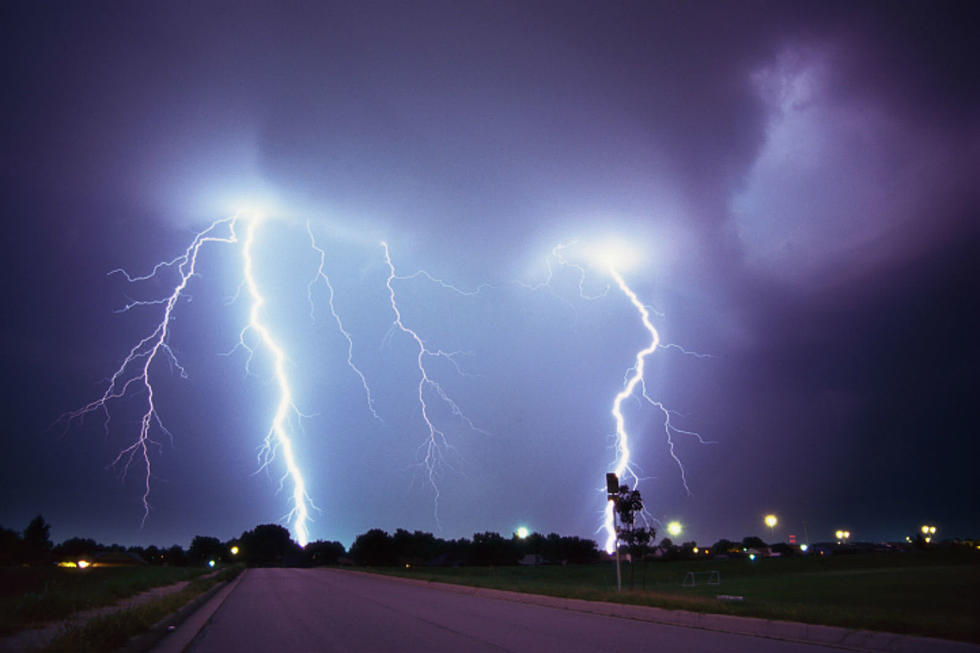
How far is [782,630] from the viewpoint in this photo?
8.20 m

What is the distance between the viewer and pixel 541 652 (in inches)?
282

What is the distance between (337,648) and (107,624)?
10.0 feet

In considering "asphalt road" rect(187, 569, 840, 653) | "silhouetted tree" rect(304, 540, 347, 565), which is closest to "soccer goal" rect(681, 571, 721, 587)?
"asphalt road" rect(187, 569, 840, 653)

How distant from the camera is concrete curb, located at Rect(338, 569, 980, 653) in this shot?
Answer: 6527 mm

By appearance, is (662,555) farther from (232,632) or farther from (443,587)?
(232,632)

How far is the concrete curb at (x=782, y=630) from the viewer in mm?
6527

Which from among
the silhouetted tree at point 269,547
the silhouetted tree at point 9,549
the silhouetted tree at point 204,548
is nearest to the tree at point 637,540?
the silhouetted tree at point 9,549

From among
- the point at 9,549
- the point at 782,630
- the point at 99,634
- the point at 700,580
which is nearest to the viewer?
the point at 99,634

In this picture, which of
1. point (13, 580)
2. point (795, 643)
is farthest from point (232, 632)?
point (13, 580)

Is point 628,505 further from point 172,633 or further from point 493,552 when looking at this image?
point 493,552

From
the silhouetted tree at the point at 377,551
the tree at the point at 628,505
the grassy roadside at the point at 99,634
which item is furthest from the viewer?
the silhouetted tree at the point at 377,551

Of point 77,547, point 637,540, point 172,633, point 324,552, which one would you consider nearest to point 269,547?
point 324,552

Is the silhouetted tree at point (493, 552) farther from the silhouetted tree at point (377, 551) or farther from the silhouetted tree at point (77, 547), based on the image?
the silhouetted tree at point (77, 547)

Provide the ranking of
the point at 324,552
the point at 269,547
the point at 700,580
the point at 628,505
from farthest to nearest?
the point at 269,547 < the point at 324,552 < the point at 700,580 < the point at 628,505
